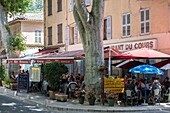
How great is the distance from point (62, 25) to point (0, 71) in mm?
6833

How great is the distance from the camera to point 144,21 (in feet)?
75.5

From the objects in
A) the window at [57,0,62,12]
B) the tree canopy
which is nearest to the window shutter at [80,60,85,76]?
the window at [57,0,62,12]

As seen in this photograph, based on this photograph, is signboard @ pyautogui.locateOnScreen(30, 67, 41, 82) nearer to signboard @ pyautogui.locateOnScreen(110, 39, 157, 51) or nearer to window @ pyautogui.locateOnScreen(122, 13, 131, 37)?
signboard @ pyautogui.locateOnScreen(110, 39, 157, 51)

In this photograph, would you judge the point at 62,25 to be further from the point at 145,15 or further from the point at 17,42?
the point at 145,15

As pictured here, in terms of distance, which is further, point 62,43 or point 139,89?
point 62,43

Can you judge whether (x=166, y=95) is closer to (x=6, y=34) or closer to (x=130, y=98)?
(x=130, y=98)

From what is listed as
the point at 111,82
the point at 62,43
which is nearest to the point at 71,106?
the point at 111,82

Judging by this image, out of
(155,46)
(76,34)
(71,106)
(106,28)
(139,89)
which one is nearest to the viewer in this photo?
(71,106)

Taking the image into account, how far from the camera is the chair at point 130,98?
17.4 m

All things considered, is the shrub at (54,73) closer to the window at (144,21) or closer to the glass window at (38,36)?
the window at (144,21)

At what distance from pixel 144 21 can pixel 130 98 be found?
717 centimetres

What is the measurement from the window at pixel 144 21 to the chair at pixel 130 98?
6410 millimetres

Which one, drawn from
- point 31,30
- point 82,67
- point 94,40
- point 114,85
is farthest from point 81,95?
point 31,30

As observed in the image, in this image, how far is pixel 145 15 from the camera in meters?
23.0
